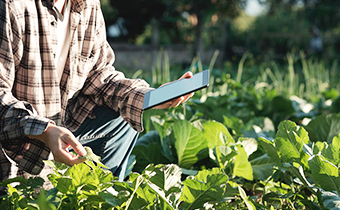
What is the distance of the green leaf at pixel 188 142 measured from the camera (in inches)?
63.5

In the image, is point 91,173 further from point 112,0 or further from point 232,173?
point 112,0

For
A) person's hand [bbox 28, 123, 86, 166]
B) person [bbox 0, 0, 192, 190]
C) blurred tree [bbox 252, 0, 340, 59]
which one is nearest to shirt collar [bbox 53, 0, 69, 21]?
person [bbox 0, 0, 192, 190]

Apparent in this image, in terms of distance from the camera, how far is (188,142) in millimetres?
1643

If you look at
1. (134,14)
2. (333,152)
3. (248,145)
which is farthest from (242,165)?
(134,14)

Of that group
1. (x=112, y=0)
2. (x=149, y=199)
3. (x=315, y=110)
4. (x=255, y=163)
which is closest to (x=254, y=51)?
(x=112, y=0)

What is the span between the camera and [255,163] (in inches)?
65.3

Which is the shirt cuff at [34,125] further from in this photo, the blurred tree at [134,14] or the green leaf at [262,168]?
the blurred tree at [134,14]

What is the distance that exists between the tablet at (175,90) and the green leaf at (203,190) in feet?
0.89

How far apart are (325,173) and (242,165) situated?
375 millimetres

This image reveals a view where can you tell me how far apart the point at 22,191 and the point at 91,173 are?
0.23 m

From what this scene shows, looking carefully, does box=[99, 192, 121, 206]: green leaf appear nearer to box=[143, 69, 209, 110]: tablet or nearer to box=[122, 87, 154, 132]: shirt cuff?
box=[143, 69, 209, 110]: tablet

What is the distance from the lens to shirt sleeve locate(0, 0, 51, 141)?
1.03 m

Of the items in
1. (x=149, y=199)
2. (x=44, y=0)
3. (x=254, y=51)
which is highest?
(x=44, y=0)

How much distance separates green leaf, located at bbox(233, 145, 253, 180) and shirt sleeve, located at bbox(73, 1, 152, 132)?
16.8 inches
